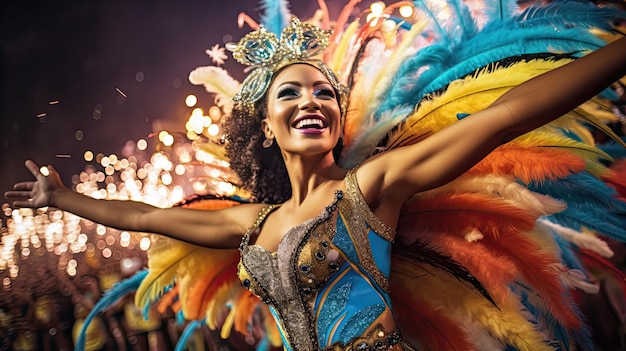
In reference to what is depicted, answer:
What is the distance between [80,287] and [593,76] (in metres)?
2.21

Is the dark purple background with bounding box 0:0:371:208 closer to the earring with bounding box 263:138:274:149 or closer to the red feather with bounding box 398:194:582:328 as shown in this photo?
the earring with bounding box 263:138:274:149

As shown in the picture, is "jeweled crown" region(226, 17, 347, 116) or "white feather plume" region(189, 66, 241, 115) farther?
"white feather plume" region(189, 66, 241, 115)

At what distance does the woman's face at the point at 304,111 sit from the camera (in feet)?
7.32

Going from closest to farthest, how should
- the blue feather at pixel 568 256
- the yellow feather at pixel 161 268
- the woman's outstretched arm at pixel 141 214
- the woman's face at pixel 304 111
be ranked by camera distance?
the blue feather at pixel 568 256
the woman's face at pixel 304 111
the woman's outstretched arm at pixel 141 214
the yellow feather at pixel 161 268

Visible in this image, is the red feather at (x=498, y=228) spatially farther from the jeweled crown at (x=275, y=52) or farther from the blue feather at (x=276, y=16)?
the blue feather at (x=276, y=16)

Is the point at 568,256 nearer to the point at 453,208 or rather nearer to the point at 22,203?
the point at 453,208

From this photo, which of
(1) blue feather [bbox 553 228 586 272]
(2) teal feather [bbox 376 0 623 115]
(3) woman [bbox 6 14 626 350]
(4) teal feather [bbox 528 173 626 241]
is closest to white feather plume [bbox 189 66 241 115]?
(3) woman [bbox 6 14 626 350]

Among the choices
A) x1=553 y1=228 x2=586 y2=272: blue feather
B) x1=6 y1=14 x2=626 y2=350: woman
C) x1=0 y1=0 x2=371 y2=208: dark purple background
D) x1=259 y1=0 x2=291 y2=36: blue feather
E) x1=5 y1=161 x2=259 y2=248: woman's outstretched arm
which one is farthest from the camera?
x1=0 y1=0 x2=371 y2=208: dark purple background

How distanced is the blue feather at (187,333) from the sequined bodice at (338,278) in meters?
0.67

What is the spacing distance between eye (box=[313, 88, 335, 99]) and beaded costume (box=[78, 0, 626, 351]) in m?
0.05

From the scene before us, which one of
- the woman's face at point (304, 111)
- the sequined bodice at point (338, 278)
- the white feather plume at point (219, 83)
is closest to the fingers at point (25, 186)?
the white feather plume at point (219, 83)

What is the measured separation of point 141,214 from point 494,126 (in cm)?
148

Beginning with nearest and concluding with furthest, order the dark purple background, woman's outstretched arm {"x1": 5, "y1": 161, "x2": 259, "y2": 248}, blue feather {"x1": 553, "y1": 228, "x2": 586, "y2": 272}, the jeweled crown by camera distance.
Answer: blue feather {"x1": 553, "y1": 228, "x2": 586, "y2": 272}
the jeweled crown
woman's outstretched arm {"x1": 5, "y1": 161, "x2": 259, "y2": 248}
the dark purple background

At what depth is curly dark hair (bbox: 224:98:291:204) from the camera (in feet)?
8.32
